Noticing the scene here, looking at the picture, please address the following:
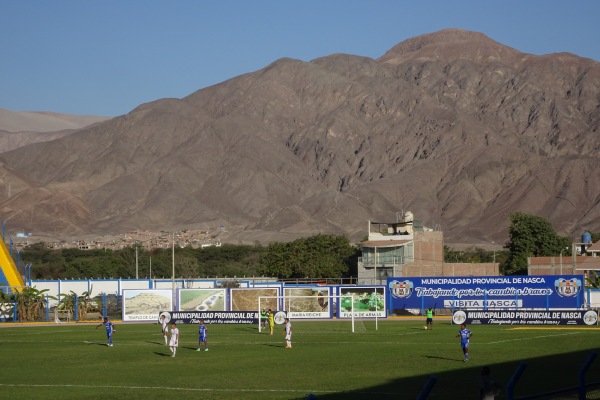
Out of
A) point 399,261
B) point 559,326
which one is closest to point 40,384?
point 559,326

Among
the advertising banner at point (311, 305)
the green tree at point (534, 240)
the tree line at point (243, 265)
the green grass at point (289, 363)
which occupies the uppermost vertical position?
the green tree at point (534, 240)

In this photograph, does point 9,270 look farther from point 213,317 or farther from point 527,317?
point 527,317

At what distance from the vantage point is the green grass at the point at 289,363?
34562mm

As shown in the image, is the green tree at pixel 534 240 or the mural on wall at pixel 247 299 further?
the green tree at pixel 534 240

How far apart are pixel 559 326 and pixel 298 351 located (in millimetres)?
24181

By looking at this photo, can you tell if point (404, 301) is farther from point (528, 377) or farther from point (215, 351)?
point (528, 377)

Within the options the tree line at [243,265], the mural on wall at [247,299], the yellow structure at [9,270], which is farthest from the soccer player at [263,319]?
the tree line at [243,265]

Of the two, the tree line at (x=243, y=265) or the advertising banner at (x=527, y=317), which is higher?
the tree line at (x=243, y=265)

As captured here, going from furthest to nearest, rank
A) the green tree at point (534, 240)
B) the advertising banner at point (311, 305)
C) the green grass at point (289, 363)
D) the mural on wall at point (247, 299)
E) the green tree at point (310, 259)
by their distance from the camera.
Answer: the green tree at point (534, 240)
the green tree at point (310, 259)
the advertising banner at point (311, 305)
the mural on wall at point (247, 299)
the green grass at point (289, 363)

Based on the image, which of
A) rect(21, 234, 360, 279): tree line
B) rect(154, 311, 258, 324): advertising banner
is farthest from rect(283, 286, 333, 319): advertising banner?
rect(21, 234, 360, 279): tree line

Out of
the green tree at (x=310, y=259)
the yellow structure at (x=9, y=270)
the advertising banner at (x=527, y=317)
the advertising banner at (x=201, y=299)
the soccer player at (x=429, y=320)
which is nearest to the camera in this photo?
the soccer player at (x=429, y=320)

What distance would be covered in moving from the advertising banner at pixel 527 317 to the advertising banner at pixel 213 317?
1488cm

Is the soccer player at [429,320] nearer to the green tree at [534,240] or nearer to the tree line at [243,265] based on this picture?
the tree line at [243,265]

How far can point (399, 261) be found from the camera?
5059 inches
